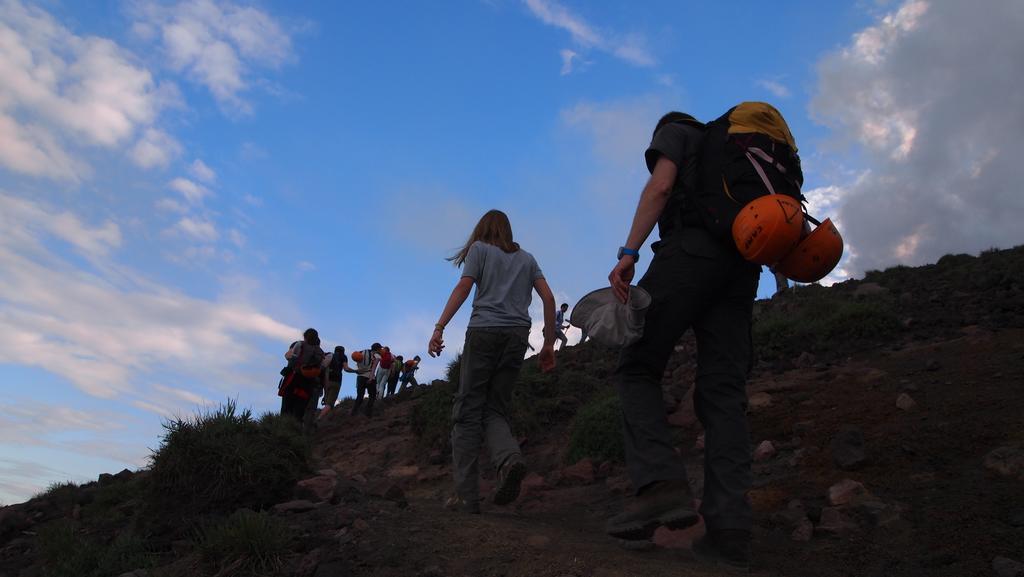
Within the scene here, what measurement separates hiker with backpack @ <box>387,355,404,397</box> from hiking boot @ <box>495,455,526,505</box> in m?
12.1

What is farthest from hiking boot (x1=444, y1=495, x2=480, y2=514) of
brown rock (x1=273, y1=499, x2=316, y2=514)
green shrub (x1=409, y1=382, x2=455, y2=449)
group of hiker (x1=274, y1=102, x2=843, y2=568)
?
green shrub (x1=409, y1=382, x2=455, y2=449)

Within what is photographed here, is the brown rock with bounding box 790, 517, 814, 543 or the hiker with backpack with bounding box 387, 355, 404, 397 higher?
the hiker with backpack with bounding box 387, 355, 404, 397

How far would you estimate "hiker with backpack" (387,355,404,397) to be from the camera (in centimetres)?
1683

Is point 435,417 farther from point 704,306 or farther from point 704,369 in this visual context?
point 704,306

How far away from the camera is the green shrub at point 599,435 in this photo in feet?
20.3

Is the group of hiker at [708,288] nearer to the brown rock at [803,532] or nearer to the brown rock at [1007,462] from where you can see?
the brown rock at [803,532]

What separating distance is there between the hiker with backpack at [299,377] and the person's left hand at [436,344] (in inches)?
189

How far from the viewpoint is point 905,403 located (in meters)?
5.30

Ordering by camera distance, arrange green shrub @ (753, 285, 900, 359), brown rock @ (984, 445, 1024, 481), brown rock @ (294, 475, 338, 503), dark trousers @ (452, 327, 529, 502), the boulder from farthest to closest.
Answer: green shrub @ (753, 285, 900, 359), dark trousers @ (452, 327, 529, 502), brown rock @ (294, 475, 338, 503), the boulder, brown rock @ (984, 445, 1024, 481)

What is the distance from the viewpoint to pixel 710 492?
323 cm

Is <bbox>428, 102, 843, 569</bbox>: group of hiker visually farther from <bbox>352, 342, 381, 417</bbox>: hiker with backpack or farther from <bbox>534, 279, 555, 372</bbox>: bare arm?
<bbox>352, 342, 381, 417</bbox>: hiker with backpack

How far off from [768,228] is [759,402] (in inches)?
145

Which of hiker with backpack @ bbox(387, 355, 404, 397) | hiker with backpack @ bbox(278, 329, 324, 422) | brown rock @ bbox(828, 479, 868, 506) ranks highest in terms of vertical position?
hiker with backpack @ bbox(387, 355, 404, 397)

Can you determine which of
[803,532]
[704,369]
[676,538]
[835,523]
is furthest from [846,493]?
[704,369]
